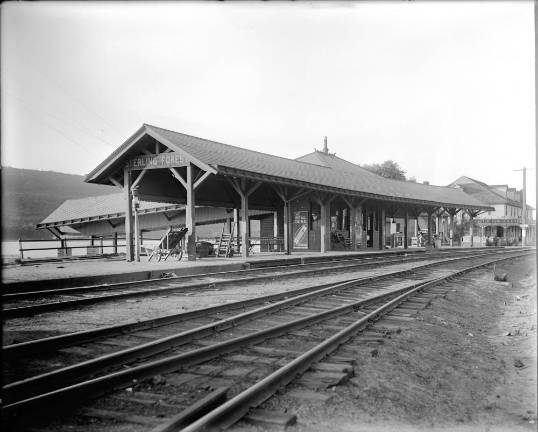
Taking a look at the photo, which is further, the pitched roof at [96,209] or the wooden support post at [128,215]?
the pitched roof at [96,209]

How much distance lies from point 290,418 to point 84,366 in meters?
1.84

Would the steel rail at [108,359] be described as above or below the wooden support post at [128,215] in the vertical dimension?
below

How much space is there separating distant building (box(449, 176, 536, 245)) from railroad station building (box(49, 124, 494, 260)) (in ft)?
53.5

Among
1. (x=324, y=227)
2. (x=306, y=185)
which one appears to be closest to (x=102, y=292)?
(x=306, y=185)

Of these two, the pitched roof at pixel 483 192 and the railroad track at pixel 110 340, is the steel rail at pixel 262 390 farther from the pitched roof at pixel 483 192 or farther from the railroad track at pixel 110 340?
the pitched roof at pixel 483 192

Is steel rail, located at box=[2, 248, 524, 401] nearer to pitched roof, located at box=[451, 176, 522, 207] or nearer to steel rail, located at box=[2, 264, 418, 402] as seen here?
steel rail, located at box=[2, 264, 418, 402]

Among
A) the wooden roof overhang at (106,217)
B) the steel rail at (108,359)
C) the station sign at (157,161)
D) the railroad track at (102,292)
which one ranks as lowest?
the railroad track at (102,292)

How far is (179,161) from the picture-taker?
1533 cm

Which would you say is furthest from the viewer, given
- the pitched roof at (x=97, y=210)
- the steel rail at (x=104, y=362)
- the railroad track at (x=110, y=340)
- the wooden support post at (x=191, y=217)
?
the pitched roof at (x=97, y=210)

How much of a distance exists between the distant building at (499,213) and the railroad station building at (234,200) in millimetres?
16293

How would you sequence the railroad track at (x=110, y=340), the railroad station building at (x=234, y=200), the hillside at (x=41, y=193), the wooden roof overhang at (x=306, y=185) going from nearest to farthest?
1. the railroad track at (x=110, y=340)
2. the wooden roof overhang at (x=306, y=185)
3. the railroad station building at (x=234, y=200)
4. the hillside at (x=41, y=193)

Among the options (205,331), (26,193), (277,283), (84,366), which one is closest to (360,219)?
(277,283)

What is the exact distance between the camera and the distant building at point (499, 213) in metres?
48.4

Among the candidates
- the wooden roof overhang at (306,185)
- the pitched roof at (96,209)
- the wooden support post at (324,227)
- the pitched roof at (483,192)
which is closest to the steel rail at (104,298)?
the wooden roof overhang at (306,185)
